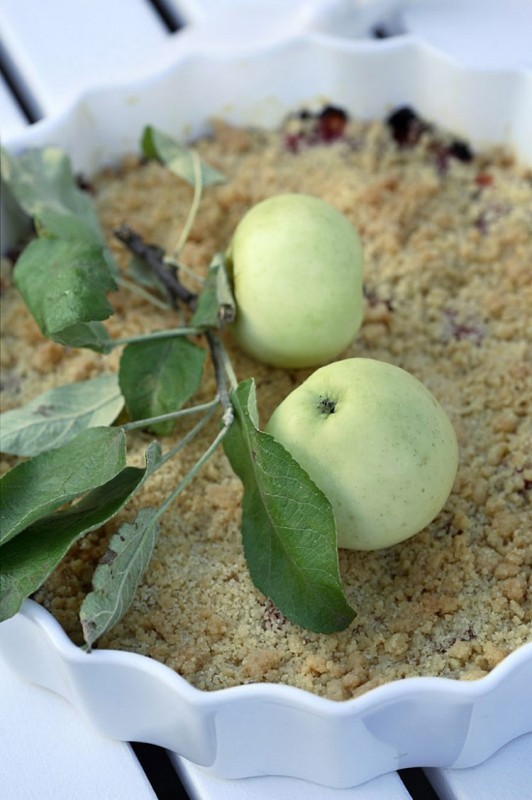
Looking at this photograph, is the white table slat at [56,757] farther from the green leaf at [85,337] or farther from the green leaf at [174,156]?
the green leaf at [174,156]

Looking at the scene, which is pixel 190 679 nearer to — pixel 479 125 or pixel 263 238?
pixel 263 238

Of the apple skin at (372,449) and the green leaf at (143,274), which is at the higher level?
the green leaf at (143,274)

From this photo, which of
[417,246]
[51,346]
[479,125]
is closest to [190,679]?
[51,346]

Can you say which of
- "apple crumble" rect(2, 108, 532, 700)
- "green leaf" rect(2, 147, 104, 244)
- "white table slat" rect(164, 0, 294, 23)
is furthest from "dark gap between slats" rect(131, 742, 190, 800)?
"white table slat" rect(164, 0, 294, 23)

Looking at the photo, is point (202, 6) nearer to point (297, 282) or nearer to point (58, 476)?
point (297, 282)

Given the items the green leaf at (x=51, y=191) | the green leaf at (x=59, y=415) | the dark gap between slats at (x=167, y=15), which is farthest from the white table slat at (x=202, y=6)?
the green leaf at (x=59, y=415)

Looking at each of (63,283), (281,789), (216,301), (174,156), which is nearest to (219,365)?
(216,301)
